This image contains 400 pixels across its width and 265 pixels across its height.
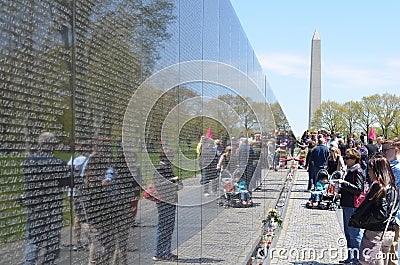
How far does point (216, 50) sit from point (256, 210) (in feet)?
11.7

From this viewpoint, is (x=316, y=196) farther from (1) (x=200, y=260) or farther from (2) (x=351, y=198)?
(1) (x=200, y=260)

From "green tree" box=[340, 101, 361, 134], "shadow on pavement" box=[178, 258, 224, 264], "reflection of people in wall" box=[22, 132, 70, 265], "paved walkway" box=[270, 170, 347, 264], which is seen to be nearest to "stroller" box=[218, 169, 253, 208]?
"shadow on pavement" box=[178, 258, 224, 264]

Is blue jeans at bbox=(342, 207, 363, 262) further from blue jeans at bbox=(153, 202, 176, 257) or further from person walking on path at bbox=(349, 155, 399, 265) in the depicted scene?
blue jeans at bbox=(153, 202, 176, 257)

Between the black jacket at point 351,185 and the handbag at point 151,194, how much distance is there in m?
5.68

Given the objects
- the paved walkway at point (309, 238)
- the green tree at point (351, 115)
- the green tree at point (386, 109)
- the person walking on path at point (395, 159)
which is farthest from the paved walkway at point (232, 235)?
the green tree at point (351, 115)

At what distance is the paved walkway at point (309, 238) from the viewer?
31.1 feet

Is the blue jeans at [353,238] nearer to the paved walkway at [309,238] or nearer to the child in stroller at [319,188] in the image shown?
the paved walkway at [309,238]

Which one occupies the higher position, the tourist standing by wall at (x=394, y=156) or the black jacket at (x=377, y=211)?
the tourist standing by wall at (x=394, y=156)

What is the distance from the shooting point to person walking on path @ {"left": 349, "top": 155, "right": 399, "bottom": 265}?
22.0 feet

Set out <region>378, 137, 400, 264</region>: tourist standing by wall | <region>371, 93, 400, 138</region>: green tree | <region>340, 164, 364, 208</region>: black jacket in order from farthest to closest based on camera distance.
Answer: <region>371, 93, 400, 138</region>: green tree < <region>340, 164, 364, 208</region>: black jacket < <region>378, 137, 400, 264</region>: tourist standing by wall

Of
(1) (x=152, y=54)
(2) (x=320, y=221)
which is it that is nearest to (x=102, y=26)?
(1) (x=152, y=54)

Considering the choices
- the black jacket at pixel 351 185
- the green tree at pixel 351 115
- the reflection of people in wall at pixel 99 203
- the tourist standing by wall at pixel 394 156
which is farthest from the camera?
the green tree at pixel 351 115

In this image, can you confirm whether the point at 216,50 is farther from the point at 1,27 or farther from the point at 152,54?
the point at 1,27

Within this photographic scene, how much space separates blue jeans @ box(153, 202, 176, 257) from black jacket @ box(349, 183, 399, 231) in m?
3.60
